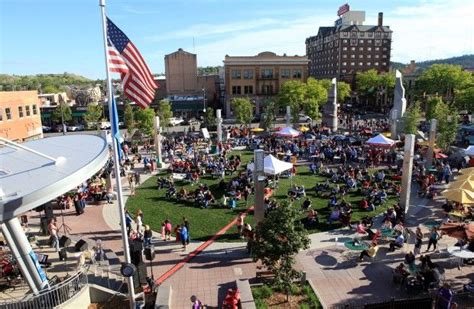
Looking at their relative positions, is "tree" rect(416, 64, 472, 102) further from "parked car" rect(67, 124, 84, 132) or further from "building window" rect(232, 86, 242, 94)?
"parked car" rect(67, 124, 84, 132)

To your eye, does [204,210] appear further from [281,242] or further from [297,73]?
[297,73]

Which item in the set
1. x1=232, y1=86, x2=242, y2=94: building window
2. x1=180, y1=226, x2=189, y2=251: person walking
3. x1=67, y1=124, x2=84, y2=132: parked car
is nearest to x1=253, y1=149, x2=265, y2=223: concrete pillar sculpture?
x1=180, y1=226, x2=189, y2=251: person walking

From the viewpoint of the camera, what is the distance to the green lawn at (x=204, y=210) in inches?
758

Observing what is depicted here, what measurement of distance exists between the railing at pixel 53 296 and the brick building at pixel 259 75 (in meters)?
63.8

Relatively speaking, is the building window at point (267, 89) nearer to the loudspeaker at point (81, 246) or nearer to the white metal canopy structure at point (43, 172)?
the white metal canopy structure at point (43, 172)

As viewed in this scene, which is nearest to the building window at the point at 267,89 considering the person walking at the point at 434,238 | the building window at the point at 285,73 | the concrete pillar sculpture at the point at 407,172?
the building window at the point at 285,73

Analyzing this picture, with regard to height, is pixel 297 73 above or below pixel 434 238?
above

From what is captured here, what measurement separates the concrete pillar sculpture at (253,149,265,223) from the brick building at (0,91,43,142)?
2852 cm

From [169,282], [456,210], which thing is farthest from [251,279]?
[456,210]

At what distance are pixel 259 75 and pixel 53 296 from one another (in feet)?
220

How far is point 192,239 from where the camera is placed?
59.2 ft

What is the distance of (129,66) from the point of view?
11594 millimetres

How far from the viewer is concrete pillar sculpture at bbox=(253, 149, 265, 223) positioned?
16.6m

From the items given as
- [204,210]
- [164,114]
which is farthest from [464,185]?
[164,114]
